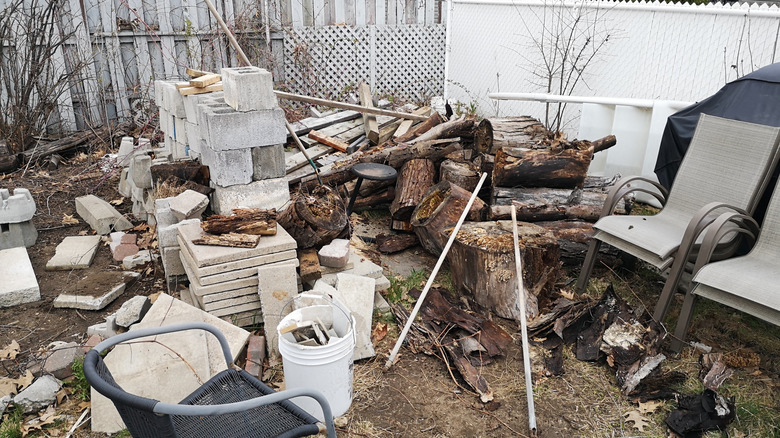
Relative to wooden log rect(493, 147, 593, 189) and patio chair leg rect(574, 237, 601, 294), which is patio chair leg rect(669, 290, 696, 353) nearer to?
patio chair leg rect(574, 237, 601, 294)

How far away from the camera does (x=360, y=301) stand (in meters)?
4.01

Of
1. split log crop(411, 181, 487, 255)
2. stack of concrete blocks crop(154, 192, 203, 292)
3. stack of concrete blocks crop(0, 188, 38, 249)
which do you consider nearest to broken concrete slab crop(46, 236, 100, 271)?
stack of concrete blocks crop(0, 188, 38, 249)

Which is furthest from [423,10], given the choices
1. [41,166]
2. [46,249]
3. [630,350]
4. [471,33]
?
[630,350]

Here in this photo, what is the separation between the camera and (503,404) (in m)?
3.46

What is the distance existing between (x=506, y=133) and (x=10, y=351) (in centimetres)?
466

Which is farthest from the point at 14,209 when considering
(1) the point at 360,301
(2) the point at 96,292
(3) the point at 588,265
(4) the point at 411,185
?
(3) the point at 588,265

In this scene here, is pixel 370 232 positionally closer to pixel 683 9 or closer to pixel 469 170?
pixel 469 170

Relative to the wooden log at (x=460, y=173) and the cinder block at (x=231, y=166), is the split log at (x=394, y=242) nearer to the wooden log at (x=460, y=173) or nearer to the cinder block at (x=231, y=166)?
the wooden log at (x=460, y=173)

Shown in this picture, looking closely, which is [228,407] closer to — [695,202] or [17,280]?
[17,280]

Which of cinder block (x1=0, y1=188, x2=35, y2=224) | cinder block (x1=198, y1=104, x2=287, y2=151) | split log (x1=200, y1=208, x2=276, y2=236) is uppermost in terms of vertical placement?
cinder block (x1=198, y1=104, x2=287, y2=151)

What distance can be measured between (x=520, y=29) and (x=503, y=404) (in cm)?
692

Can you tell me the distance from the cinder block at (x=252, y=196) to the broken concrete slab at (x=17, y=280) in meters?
1.51

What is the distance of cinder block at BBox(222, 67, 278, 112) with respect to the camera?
4.38 metres

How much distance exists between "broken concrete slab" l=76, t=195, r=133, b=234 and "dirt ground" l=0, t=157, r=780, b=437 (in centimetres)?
96
